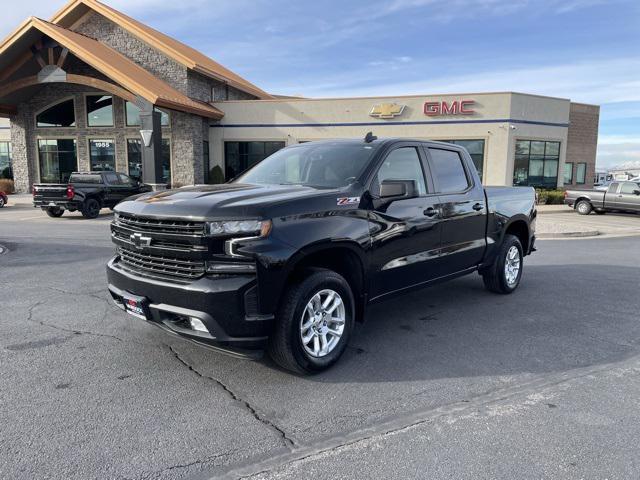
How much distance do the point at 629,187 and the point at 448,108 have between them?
893 centimetres

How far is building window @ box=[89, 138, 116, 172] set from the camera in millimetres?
27469

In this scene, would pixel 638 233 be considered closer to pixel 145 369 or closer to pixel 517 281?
pixel 517 281

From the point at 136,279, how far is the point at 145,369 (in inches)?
30.1

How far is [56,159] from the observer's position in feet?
93.4

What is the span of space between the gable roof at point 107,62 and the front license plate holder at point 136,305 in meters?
19.4

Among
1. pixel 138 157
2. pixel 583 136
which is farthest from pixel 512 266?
pixel 583 136

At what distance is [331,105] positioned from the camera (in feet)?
87.4

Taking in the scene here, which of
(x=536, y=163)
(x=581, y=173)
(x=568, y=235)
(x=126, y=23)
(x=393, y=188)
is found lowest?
(x=568, y=235)

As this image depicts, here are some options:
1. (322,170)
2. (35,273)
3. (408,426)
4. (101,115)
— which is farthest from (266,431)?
(101,115)

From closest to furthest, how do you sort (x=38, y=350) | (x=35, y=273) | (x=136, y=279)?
1. (x=136, y=279)
2. (x=38, y=350)
3. (x=35, y=273)

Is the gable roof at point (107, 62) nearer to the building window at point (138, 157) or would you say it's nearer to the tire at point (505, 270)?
the building window at point (138, 157)

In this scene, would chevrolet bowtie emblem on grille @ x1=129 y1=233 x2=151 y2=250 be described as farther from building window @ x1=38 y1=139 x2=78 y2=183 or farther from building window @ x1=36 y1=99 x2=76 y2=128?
building window @ x1=36 y1=99 x2=76 y2=128

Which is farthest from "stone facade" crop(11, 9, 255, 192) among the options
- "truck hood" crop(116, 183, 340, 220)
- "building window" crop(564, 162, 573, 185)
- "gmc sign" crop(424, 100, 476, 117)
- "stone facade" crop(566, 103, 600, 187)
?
"stone facade" crop(566, 103, 600, 187)

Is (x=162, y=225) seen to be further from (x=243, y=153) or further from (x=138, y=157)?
(x=138, y=157)
